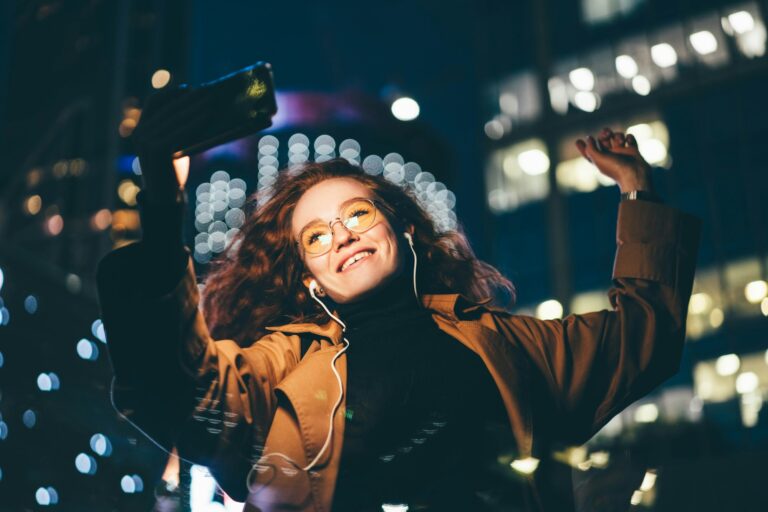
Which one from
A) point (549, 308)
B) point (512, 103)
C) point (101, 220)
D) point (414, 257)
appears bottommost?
point (549, 308)

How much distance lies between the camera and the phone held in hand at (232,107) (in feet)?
8.49

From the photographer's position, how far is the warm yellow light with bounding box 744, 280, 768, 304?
72.7ft

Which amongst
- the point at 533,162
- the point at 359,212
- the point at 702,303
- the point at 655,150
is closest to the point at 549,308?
the point at 655,150

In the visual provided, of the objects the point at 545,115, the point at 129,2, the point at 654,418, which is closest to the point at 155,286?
the point at 654,418

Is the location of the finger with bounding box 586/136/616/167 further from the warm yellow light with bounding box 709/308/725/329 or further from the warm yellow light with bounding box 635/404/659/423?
the warm yellow light with bounding box 709/308/725/329

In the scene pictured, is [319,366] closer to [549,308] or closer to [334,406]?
[334,406]

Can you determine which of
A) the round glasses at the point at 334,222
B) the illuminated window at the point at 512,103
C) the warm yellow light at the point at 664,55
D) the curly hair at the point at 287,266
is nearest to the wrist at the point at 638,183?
the curly hair at the point at 287,266

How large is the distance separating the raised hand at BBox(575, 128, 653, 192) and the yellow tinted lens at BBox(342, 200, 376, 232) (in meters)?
0.86

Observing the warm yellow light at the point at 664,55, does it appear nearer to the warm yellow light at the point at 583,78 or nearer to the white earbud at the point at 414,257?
the warm yellow light at the point at 583,78

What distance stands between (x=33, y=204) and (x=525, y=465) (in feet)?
122

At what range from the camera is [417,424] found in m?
2.82

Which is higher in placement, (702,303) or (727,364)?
(702,303)

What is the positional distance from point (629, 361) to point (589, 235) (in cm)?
2581

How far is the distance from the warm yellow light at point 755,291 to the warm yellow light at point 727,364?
155cm
